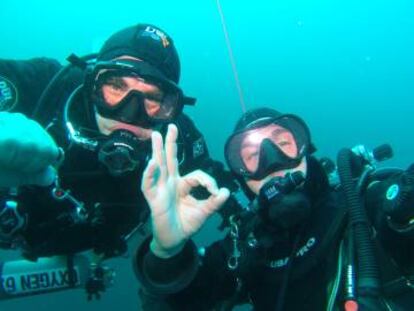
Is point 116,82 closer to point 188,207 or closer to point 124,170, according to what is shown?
point 124,170

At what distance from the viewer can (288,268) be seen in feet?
8.75

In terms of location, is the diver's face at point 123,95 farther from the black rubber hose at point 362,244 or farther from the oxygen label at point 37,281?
the black rubber hose at point 362,244

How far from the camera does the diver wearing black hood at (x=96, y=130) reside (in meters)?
3.19

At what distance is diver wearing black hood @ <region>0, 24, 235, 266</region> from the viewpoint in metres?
3.19

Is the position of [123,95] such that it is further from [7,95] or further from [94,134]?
[7,95]

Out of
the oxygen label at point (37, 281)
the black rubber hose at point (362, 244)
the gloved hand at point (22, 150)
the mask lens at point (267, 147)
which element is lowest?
the oxygen label at point (37, 281)

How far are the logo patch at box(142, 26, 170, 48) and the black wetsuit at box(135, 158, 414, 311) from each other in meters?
1.76

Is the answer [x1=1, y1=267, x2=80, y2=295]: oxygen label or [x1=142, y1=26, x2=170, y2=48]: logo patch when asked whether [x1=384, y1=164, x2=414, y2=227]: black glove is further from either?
[x1=1, y1=267, x2=80, y2=295]: oxygen label

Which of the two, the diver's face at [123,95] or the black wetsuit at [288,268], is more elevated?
the diver's face at [123,95]

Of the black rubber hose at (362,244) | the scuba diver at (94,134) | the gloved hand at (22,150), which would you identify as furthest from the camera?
the scuba diver at (94,134)

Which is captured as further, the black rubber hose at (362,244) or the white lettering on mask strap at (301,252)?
the white lettering on mask strap at (301,252)

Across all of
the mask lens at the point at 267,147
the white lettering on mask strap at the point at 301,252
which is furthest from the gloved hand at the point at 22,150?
the white lettering on mask strap at the point at 301,252

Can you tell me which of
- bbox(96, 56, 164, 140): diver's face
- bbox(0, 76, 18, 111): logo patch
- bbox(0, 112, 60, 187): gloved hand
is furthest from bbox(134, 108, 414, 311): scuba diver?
bbox(0, 76, 18, 111): logo patch

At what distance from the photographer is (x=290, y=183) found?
2.74m
